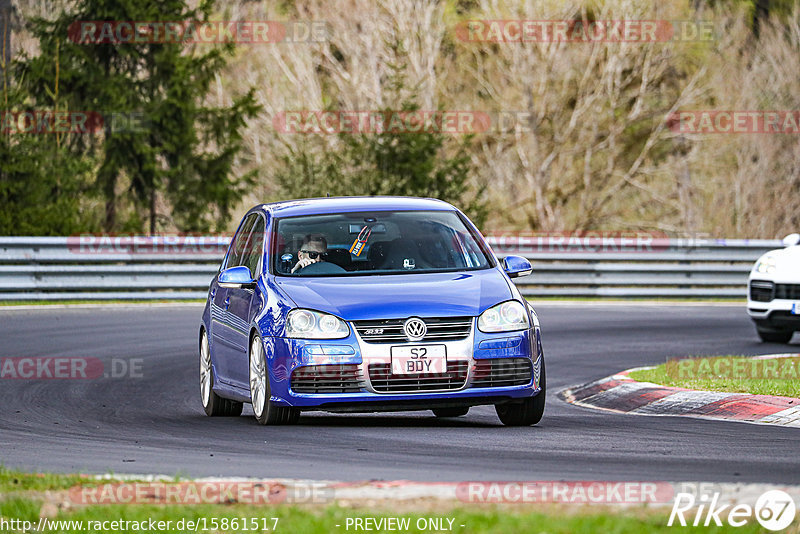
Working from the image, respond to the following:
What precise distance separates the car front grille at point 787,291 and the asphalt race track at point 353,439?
2025mm

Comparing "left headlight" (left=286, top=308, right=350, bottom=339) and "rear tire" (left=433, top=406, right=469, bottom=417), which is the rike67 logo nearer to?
"left headlight" (left=286, top=308, right=350, bottom=339)

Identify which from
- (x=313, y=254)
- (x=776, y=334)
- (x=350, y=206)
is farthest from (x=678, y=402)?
(x=776, y=334)

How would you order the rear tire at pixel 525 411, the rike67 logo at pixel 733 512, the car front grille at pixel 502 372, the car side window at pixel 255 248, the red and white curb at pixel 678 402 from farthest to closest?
the car side window at pixel 255 248
the red and white curb at pixel 678 402
the rear tire at pixel 525 411
the car front grille at pixel 502 372
the rike67 logo at pixel 733 512

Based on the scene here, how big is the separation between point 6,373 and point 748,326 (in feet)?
36.4

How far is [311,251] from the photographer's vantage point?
11.0 m

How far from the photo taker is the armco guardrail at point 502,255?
2388 centimetres

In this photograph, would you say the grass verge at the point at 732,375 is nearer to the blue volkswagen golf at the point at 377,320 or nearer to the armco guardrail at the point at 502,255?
the blue volkswagen golf at the point at 377,320

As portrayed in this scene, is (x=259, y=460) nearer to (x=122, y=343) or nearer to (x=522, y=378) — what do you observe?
(x=522, y=378)

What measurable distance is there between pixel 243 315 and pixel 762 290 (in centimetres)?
921

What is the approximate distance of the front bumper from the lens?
9.87 meters

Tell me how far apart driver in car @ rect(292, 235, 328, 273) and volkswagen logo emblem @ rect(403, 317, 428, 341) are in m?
1.35

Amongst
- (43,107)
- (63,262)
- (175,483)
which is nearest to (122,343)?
(63,262)

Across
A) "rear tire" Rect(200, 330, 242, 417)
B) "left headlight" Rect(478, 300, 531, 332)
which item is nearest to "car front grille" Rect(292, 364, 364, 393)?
"left headlight" Rect(478, 300, 531, 332)

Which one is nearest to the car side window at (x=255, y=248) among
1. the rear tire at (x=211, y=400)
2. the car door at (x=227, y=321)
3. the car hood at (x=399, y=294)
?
the car door at (x=227, y=321)
